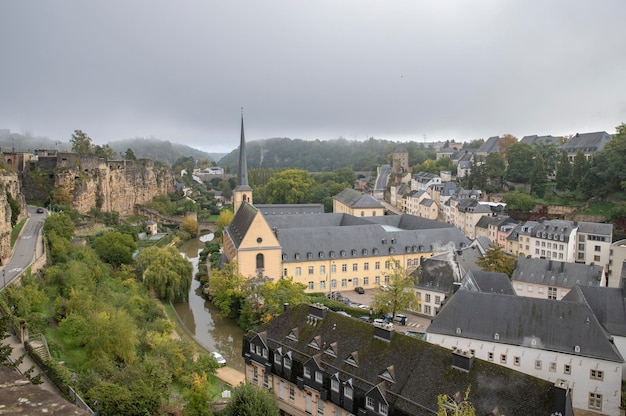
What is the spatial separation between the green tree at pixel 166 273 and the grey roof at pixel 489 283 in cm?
1947

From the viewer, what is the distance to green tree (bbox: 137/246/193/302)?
109 ft

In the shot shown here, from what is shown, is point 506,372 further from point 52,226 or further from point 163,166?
point 163,166

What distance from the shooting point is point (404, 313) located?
1246 inches

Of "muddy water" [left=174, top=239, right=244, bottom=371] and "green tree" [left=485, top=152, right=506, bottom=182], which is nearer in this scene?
"muddy water" [left=174, top=239, right=244, bottom=371]

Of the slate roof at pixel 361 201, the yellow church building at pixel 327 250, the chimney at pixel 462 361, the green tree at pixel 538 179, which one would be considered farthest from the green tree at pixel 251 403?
the green tree at pixel 538 179

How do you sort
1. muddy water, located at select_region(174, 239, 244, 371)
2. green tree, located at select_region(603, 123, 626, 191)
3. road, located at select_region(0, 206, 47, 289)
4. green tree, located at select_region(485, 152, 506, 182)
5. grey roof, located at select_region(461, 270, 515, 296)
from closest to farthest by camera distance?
road, located at select_region(0, 206, 47, 289) → grey roof, located at select_region(461, 270, 515, 296) → muddy water, located at select_region(174, 239, 244, 371) → green tree, located at select_region(603, 123, 626, 191) → green tree, located at select_region(485, 152, 506, 182)

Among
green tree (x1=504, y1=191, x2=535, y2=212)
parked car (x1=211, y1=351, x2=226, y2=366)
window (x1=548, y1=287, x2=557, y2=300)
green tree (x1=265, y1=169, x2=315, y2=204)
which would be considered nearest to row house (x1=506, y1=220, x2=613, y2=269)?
window (x1=548, y1=287, x2=557, y2=300)

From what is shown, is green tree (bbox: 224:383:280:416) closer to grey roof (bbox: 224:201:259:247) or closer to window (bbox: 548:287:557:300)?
grey roof (bbox: 224:201:259:247)

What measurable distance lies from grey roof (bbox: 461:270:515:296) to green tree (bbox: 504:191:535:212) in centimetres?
3184

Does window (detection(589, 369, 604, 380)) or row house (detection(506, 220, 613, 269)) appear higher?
row house (detection(506, 220, 613, 269))

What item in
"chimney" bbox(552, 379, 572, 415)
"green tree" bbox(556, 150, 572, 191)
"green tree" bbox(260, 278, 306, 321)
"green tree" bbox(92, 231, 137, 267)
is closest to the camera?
"chimney" bbox(552, 379, 572, 415)

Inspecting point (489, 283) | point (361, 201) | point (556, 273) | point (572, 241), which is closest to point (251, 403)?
point (489, 283)

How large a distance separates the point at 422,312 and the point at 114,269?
2243 centimetres

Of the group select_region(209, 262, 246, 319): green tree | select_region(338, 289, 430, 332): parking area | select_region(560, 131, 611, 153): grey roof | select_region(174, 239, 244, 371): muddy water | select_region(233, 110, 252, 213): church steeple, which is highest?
select_region(560, 131, 611, 153): grey roof
